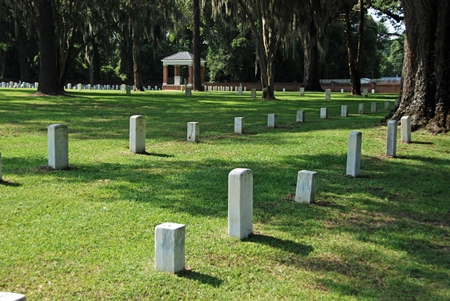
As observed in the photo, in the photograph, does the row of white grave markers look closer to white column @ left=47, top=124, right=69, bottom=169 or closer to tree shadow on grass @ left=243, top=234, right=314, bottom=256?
white column @ left=47, top=124, right=69, bottom=169

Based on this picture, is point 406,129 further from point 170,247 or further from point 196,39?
point 196,39

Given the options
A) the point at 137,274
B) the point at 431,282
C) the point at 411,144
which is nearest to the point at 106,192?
the point at 137,274

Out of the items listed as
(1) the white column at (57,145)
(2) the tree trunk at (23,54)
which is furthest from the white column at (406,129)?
(2) the tree trunk at (23,54)

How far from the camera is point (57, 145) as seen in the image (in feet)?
28.5

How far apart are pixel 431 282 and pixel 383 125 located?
11.3m

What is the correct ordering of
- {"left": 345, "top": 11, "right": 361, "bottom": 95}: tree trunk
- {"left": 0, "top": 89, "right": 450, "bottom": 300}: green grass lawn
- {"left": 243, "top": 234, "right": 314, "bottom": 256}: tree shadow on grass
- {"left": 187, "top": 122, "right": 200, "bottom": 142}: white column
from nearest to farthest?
{"left": 0, "top": 89, "right": 450, "bottom": 300}: green grass lawn
{"left": 243, "top": 234, "right": 314, "bottom": 256}: tree shadow on grass
{"left": 187, "top": 122, "right": 200, "bottom": 142}: white column
{"left": 345, "top": 11, "right": 361, "bottom": 95}: tree trunk

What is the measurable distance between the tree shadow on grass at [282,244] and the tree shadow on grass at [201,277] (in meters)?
1.03

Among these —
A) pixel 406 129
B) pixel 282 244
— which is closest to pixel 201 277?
pixel 282 244

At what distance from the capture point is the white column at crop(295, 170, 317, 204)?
278 inches

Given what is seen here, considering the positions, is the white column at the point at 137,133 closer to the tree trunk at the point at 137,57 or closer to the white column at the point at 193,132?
the white column at the point at 193,132

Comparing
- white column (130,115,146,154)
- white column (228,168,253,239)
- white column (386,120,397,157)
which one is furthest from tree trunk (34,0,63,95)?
white column (228,168,253,239)

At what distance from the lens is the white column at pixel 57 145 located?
8602 mm

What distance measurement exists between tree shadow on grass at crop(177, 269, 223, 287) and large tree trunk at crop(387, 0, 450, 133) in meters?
10.8

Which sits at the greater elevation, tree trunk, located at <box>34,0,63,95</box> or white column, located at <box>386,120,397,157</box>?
tree trunk, located at <box>34,0,63,95</box>
